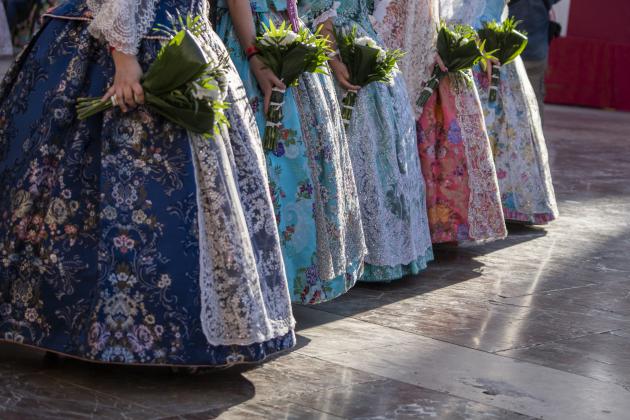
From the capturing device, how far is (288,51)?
407 centimetres

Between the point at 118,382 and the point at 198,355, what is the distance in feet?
0.90

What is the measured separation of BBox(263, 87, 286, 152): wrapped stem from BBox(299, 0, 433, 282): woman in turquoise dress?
828 mm

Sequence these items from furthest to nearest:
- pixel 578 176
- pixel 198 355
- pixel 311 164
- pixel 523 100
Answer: pixel 578 176 < pixel 523 100 < pixel 311 164 < pixel 198 355

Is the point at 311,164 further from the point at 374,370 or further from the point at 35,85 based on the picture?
the point at 35,85

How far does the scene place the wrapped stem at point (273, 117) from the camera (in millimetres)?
4125

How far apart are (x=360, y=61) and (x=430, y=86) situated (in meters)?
0.76

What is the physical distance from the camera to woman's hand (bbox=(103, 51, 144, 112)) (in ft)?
10.9

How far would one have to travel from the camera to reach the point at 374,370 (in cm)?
379

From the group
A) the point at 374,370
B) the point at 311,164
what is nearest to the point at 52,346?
the point at 374,370

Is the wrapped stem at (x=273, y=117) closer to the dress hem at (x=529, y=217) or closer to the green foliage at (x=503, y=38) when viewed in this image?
the green foliage at (x=503, y=38)

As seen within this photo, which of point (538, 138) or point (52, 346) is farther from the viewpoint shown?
point (538, 138)

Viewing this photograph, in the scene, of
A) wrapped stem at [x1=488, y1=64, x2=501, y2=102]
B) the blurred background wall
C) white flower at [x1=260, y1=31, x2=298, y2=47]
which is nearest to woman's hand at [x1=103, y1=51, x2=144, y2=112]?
white flower at [x1=260, y1=31, x2=298, y2=47]

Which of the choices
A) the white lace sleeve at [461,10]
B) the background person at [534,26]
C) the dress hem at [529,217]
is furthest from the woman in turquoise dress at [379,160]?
the background person at [534,26]

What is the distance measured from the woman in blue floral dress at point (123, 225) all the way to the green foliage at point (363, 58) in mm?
1540
